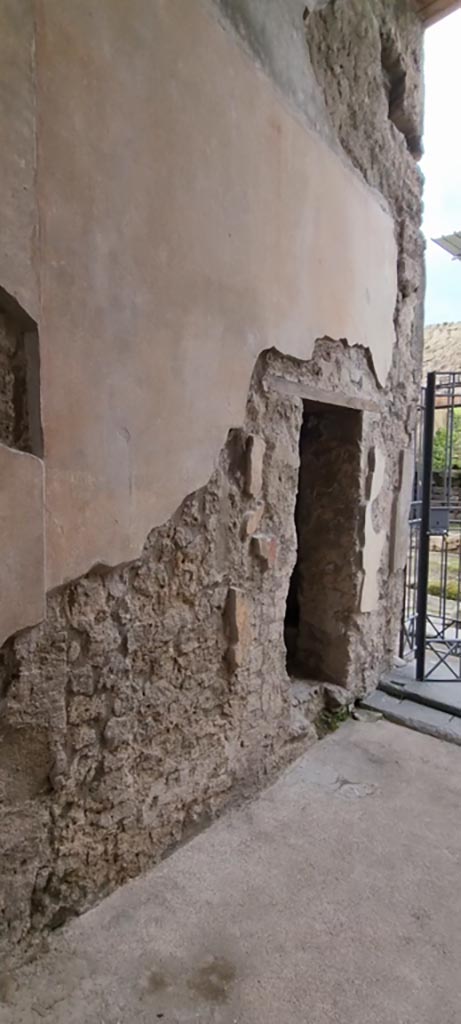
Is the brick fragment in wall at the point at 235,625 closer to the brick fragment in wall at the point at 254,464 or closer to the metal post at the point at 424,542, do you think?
the brick fragment in wall at the point at 254,464

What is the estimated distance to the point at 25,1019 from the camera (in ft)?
4.04

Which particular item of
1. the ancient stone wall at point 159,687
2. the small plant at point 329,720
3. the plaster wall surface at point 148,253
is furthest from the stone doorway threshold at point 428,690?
the plaster wall surface at point 148,253

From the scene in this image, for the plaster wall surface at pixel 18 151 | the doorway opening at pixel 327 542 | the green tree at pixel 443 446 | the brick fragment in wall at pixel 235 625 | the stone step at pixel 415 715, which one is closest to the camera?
the plaster wall surface at pixel 18 151

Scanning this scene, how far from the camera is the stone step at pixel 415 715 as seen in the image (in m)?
2.56

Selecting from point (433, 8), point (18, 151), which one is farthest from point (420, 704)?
point (433, 8)

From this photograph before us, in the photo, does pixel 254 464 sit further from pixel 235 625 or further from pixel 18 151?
pixel 18 151

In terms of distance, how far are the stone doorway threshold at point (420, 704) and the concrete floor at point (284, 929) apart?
487 mm

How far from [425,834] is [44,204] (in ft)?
7.11

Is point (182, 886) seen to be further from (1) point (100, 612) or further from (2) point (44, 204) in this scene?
(2) point (44, 204)

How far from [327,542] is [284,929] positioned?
1.66 meters

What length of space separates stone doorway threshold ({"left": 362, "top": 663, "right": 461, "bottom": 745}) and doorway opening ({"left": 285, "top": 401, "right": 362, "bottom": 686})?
0.29m

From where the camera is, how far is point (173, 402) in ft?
5.18

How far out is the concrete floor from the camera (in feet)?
4.21

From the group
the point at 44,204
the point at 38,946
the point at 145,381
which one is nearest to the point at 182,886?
the point at 38,946
